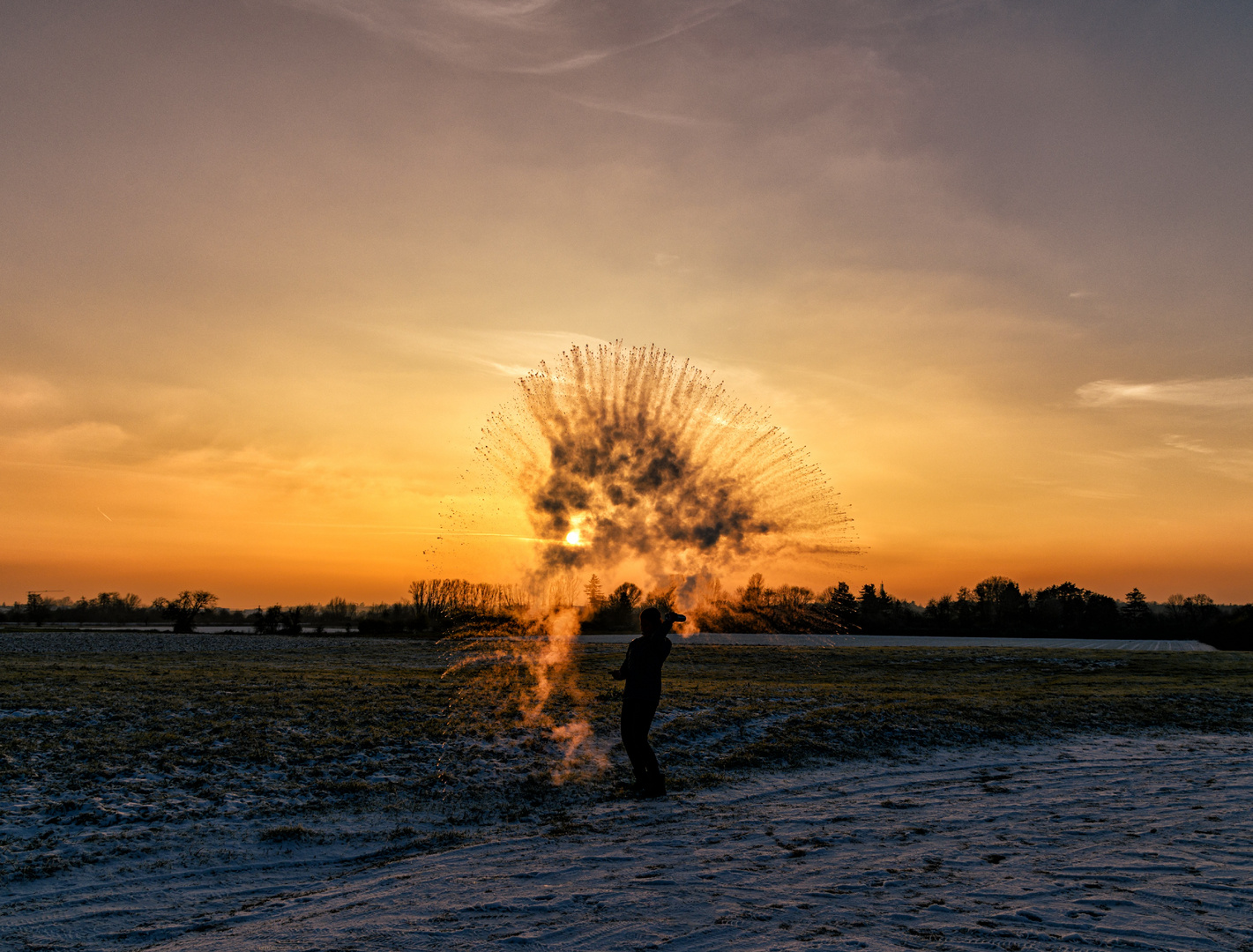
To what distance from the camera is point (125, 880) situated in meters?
7.49

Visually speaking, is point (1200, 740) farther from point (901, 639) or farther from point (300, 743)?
point (901, 639)

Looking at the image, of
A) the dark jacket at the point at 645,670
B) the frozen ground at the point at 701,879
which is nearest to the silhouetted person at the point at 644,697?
the dark jacket at the point at 645,670

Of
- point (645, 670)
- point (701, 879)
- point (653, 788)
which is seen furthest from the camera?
point (645, 670)

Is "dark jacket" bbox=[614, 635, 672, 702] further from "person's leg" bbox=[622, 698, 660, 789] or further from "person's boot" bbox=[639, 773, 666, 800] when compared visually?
"person's boot" bbox=[639, 773, 666, 800]

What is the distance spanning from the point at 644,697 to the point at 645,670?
39 cm

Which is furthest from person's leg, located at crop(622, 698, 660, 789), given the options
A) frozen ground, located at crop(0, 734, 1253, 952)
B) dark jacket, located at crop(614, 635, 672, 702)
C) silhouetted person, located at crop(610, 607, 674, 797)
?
frozen ground, located at crop(0, 734, 1253, 952)

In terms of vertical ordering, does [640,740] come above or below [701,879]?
above

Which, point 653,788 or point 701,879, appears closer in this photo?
point 701,879

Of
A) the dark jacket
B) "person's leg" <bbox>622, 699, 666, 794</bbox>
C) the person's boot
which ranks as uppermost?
the dark jacket

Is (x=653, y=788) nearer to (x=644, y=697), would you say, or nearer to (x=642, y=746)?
(x=642, y=746)

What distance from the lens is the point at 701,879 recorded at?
281 inches

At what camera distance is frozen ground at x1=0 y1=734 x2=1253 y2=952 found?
5879 millimetres

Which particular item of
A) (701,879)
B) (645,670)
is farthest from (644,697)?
(701,879)

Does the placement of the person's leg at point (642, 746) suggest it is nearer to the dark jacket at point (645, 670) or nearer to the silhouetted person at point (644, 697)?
the silhouetted person at point (644, 697)
